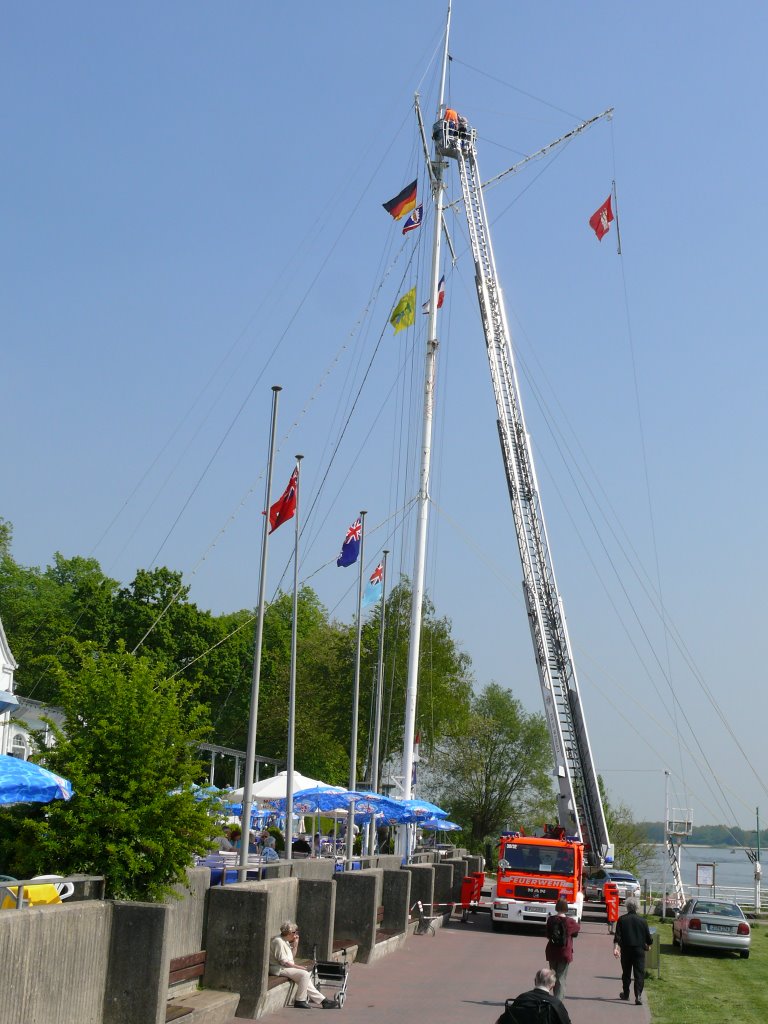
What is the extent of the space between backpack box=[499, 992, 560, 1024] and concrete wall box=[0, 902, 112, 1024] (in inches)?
153

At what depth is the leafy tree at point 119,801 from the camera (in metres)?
13.2

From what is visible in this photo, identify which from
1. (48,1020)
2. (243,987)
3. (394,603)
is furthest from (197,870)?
(394,603)

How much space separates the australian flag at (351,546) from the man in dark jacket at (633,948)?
13754mm

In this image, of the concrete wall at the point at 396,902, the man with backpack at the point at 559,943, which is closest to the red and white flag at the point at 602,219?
the concrete wall at the point at 396,902

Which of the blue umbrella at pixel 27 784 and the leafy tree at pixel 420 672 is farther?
the leafy tree at pixel 420 672

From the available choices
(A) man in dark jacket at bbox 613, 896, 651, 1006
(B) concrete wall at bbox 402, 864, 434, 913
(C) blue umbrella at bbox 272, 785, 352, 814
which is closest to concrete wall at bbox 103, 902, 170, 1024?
(A) man in dark jacket at bbox 613, 896, 651, 1006

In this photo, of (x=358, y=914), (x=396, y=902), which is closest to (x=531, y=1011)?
(x=358, y=914)

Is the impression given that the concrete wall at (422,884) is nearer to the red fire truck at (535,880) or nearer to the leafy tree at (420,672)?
the red fire truck at (535,880)

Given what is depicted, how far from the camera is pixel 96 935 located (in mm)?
11547

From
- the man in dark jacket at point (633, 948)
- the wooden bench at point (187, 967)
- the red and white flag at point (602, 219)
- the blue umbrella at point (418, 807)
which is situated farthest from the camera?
the red and white flag at point (602, 219)

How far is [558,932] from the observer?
17.3 metres

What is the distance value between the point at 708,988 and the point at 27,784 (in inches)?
558

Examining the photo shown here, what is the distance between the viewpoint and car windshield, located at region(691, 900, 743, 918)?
2847 centimetres

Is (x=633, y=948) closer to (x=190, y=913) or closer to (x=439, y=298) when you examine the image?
(x=190, y=913)
